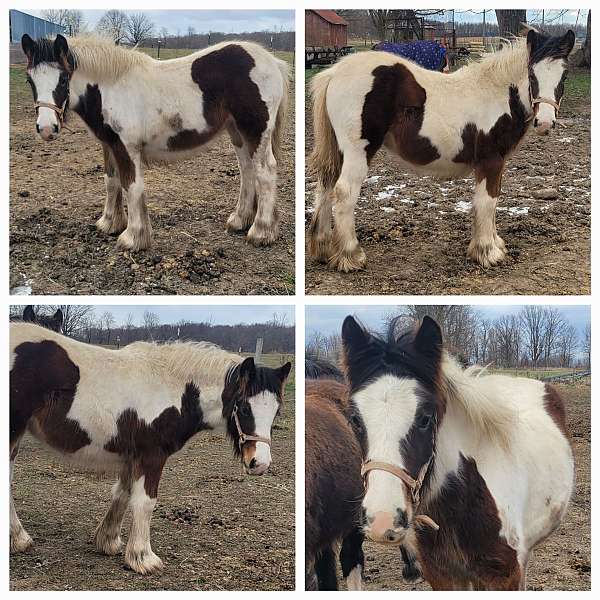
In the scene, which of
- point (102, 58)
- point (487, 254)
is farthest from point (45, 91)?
point (487, 254)

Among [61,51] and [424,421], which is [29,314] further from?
[424,421]

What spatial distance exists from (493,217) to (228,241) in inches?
62.3

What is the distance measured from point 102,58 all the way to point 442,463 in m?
2.69

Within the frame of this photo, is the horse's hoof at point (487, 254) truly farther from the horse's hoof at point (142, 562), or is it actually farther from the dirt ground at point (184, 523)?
the horse's hoof at point (142, 562)

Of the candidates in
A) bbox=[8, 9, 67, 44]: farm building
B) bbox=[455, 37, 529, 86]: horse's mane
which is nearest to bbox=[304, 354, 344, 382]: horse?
bbox=[455, 37, 529, 86]: horse's mane

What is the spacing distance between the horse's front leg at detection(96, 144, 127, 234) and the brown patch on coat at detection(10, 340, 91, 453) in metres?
0.99

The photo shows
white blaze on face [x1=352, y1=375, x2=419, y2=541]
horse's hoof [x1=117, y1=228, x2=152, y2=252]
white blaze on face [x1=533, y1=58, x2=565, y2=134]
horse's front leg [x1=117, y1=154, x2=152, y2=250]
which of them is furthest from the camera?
horse's hoof [x1=117, y1=228, x2=152, y2=252]

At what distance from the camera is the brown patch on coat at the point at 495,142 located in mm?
3713

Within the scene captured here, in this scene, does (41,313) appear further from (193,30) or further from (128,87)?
(193,30)

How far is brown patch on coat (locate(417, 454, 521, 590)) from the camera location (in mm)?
2734

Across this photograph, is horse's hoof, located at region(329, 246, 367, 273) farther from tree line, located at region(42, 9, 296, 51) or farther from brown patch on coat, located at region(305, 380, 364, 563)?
tree line, located at region(42, 9, 296, 51)

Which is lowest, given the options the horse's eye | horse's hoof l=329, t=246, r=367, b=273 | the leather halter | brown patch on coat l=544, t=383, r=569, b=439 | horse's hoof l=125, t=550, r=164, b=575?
horse's hoof l=125, t=550, r=164, b=575

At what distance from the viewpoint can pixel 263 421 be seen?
348cm
